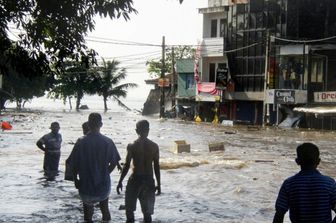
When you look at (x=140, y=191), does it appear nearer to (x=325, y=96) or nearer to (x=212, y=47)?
(x=325, y=96)

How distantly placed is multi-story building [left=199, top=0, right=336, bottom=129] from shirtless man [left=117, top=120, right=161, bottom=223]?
26645 millimetres

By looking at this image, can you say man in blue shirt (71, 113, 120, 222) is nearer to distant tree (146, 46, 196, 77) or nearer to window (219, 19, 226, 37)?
window (219, 19, 226, 37)

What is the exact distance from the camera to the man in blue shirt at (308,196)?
464cm

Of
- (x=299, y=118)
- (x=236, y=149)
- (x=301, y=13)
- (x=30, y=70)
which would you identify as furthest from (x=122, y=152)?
(x=301, y=13)

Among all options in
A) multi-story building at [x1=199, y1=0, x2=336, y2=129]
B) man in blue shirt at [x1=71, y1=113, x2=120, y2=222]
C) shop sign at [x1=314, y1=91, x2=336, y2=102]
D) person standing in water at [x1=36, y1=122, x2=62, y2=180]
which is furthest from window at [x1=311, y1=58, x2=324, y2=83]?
man in blue shirt at [x1=71, y1=113, x2=120, y2=222]

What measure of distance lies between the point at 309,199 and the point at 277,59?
119 feet

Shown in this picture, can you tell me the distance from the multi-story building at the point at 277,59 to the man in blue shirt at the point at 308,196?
28657 mm

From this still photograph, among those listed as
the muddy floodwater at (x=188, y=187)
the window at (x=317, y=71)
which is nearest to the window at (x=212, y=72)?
the window at (x=317, y=71)

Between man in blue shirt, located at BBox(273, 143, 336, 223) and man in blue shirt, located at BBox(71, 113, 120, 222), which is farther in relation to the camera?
man in blue shirt, located at BBox(71, 113, 120, 222)

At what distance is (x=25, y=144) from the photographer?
22656mm

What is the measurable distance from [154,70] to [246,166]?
5474 centimetres

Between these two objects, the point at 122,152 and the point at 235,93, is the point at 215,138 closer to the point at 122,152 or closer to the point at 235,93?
the point at 122,152

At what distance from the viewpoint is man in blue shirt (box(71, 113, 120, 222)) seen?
7.15 meters

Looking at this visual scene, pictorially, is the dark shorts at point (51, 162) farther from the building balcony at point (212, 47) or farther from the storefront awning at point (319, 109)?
the building balcony at point (212, 47)
